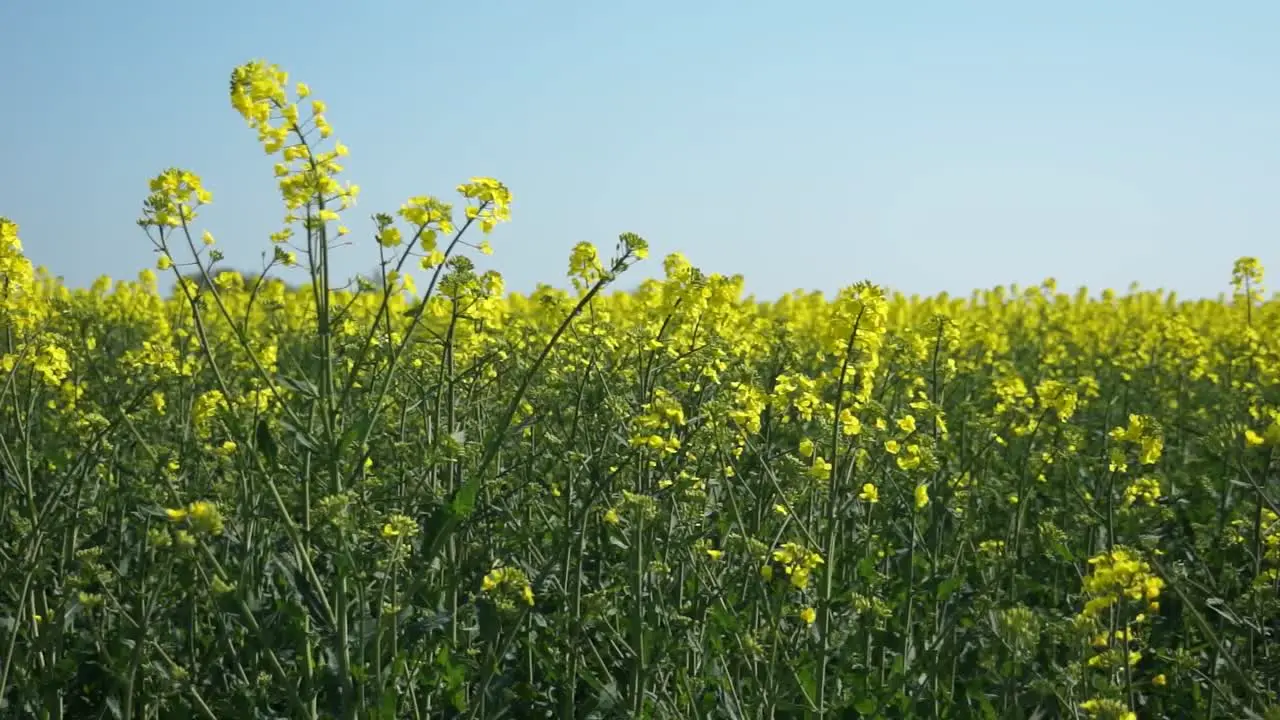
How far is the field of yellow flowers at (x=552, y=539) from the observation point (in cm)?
336

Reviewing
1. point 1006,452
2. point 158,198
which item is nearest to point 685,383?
point 158,198

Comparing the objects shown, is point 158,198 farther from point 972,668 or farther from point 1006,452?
point 1006,452

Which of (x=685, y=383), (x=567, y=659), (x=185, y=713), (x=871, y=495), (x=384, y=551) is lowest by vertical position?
(x=185, y=713)

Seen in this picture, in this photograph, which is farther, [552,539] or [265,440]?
[552,539]

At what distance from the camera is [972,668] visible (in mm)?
4789

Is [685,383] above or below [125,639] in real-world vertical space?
above

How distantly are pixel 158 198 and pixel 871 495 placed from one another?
2399 millimetres

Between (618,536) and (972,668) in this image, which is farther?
(972,668)

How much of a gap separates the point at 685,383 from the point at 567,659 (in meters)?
1.22

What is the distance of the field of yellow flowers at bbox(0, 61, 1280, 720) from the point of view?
336 centimetres

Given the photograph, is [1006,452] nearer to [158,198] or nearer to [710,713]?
[710,713]

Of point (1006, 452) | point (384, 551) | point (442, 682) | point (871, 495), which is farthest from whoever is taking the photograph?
point (1006, 452)

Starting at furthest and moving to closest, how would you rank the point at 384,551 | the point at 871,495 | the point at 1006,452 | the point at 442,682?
the point at 1006,452 → the point at 871,495 → the point at 442,682 → the point at 384,551

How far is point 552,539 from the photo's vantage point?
4.97m
